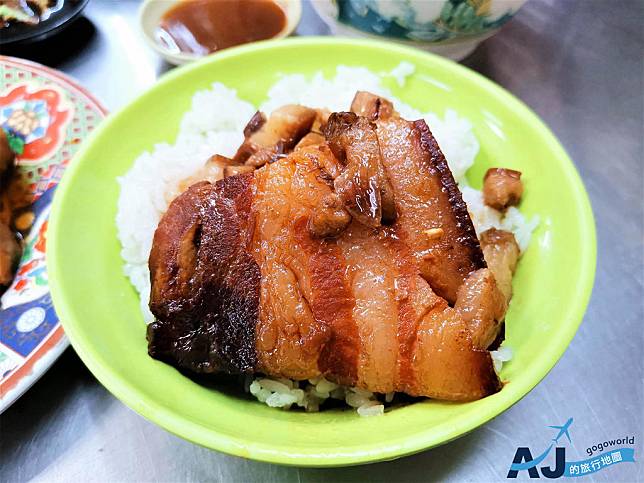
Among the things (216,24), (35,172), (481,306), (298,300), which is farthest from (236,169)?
(216,24)

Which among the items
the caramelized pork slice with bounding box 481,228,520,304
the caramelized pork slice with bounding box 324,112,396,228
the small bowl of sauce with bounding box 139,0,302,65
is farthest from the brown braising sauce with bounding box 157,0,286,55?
the caramelized pork slice with bounding box 481,228,520,304

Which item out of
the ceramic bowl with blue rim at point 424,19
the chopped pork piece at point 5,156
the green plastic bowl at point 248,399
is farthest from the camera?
the ceramic bowl with blue rim at point 424,19

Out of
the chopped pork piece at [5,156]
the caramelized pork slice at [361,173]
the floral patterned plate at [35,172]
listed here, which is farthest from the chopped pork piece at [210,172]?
the chopped pork piece at [5,156]

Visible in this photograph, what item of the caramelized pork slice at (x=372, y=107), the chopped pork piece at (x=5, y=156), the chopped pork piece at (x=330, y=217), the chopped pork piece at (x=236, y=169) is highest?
the chopped pork piece at (x=5, y=156)

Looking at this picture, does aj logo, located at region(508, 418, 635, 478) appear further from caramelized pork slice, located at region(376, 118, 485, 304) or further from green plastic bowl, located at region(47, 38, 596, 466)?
caramelized pork slice, located at region(376, 118, 485, 304)

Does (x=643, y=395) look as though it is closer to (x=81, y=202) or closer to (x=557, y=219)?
(x=557, y=219)

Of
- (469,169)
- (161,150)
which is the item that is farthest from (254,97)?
(469,169)

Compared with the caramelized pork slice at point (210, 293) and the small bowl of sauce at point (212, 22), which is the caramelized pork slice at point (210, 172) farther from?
the small bowl of sauce at point (212, 22)
